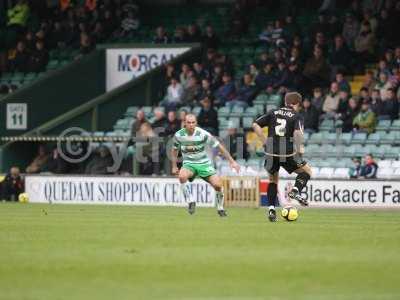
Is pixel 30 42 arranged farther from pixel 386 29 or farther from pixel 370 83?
pixel 370 83

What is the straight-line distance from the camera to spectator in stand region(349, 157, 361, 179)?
89.5ft

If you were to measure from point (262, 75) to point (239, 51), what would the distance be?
2.92 meters

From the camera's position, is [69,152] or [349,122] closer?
[349,122]

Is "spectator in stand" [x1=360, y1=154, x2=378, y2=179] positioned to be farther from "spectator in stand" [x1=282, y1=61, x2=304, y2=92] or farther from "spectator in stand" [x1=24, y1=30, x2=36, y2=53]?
"spectator in stand" [x1=24, y1=30, x2=36, y2=53]

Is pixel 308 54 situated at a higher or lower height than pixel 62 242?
higher

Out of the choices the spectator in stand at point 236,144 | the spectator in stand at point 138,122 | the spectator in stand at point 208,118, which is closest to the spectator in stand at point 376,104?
the spectator in stand at point 236,144

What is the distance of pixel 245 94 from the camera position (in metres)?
31.2

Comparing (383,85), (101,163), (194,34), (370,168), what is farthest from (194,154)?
(194,34)

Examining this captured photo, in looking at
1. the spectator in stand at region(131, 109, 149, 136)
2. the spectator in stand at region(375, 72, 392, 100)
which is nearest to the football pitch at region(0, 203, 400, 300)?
the spectator in stand at region(375, 72, 392, 100)

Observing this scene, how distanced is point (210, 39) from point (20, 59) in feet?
21.2

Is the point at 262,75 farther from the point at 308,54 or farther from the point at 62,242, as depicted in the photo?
the point at 62,242

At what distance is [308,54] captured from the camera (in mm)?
31406

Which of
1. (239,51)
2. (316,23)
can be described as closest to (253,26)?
(239,51)

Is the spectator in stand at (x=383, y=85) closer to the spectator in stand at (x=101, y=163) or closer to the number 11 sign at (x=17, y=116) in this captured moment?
the spectator in stand at (x=101, y=163)
